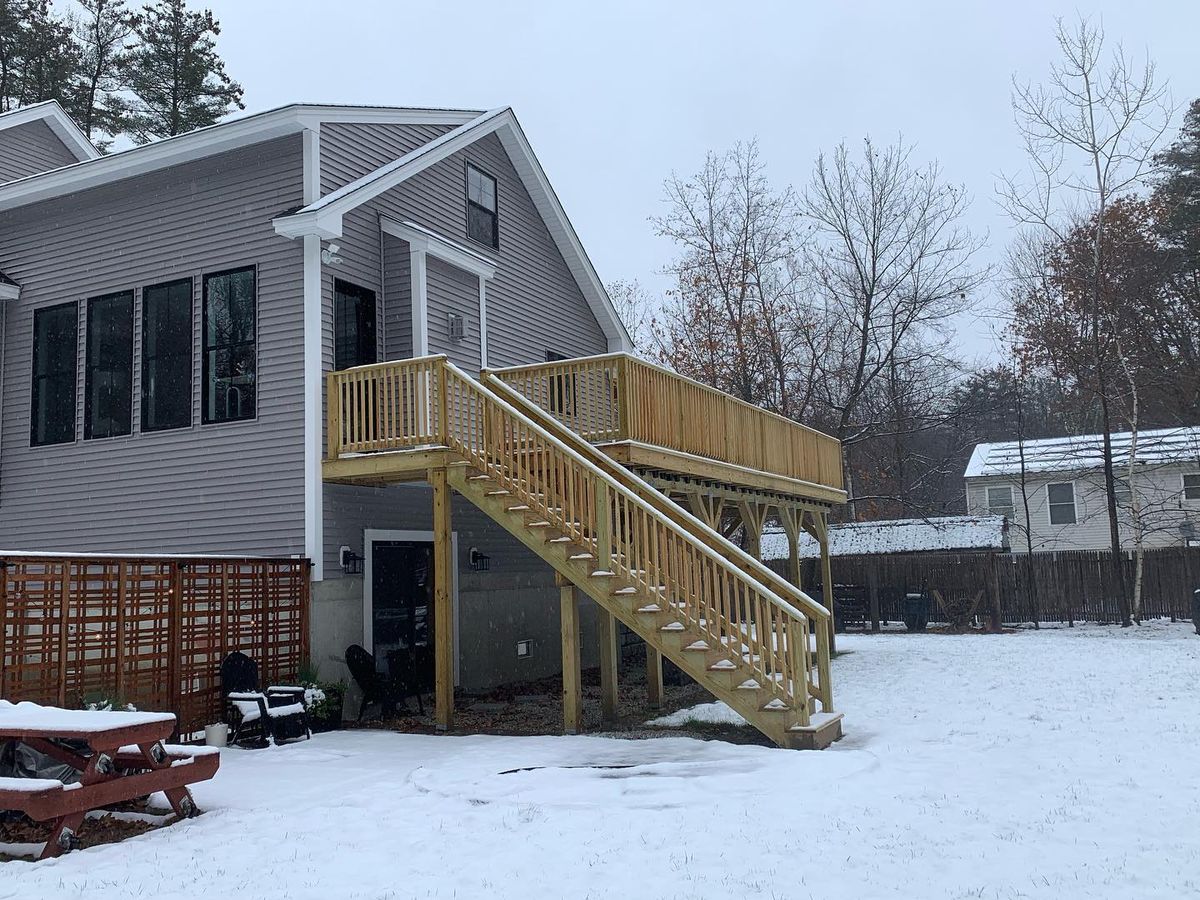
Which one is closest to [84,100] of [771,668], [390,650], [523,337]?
[523,337]

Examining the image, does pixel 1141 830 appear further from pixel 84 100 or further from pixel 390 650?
pixel 84 100

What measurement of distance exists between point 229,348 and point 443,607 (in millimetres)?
4471

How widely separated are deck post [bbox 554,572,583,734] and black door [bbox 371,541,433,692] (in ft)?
8.50

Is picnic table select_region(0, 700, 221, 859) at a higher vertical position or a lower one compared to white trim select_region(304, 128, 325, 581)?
lower

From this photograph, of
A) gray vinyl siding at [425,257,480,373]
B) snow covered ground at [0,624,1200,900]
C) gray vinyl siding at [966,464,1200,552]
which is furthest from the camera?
gray vinyl siding at [966,464,1200,552]

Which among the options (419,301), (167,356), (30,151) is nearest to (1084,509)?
(419,301)

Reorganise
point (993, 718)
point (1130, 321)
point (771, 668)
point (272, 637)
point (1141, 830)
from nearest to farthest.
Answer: point (1141, 830)
point (771, 668)
point (993, 718)
point (272, 637)
point (1130, 321)

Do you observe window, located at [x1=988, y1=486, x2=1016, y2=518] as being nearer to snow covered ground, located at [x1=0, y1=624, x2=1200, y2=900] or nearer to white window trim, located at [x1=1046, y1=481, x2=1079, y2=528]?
white window trim, located at [x1=1046, y1=481, x2=1079, y2=528]

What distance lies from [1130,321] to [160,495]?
2751 cm

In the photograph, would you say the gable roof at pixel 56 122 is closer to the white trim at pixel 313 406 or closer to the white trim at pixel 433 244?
the white trim at pixel 433 244

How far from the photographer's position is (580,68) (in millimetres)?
159625

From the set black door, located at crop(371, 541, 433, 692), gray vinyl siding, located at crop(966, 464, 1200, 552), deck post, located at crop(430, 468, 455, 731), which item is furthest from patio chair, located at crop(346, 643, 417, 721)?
gray vinyl siding, located at crop(966, 464, 1200, 552)

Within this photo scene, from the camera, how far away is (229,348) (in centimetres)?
1262

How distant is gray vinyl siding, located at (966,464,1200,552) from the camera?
3056 centimetres
